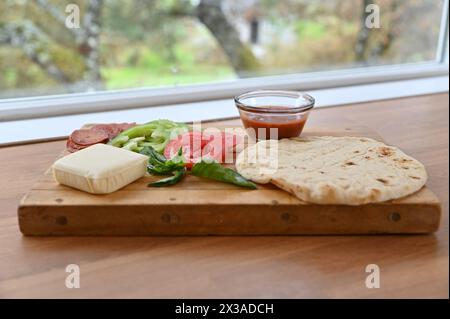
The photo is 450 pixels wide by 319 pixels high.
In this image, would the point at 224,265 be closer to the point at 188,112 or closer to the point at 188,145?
the point at 188,145

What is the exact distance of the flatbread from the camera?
86 centimetres

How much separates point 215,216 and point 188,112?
2.48 ft

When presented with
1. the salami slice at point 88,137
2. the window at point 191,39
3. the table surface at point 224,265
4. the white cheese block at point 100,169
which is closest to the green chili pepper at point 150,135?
the salami slice at point 88,137

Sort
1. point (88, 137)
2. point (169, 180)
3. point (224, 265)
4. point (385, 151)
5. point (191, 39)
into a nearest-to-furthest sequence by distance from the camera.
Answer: point (224, 265)
point (169, 180)
point (385, 151)
point (88, 137)
point (191, 39)

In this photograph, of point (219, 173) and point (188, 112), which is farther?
point (188, 112)

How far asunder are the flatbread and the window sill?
490 millimetres

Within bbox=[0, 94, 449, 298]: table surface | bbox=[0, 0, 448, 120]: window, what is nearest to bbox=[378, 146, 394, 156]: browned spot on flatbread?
bbox=[0, 94, 449, 298]: table surface

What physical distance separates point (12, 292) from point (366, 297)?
0.49m

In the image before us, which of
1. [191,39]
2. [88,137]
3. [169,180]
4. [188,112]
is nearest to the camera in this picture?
[169,180]

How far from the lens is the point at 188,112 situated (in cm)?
158

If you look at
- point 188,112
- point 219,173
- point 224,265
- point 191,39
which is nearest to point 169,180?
point 219,173

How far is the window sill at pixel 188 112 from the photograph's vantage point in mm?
1358

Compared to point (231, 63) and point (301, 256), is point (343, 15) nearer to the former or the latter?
point (231, 63)
